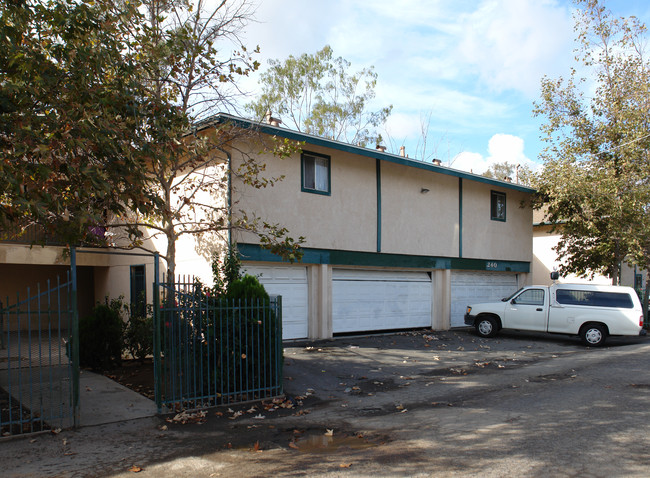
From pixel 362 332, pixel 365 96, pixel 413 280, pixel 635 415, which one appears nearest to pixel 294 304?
pixel 362 332

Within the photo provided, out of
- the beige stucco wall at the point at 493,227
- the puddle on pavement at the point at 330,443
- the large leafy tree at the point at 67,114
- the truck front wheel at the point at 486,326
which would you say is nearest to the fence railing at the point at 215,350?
the large leafy tree at the point at 67,114

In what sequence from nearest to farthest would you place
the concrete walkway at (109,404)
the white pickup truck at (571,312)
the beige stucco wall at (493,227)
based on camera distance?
the concrete walkway at (109,404) → the white pickup truck at (571,312) → the beige stucco wall at (493,227)

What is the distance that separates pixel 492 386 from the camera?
9750 mm

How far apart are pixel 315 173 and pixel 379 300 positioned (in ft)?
14.8

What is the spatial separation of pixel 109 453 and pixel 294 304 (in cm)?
815

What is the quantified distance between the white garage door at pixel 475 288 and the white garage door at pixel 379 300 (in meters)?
1.30

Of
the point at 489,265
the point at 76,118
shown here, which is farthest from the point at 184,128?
the point at 489,265

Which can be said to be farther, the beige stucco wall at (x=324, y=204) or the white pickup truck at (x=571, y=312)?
the white pickup truck at (x=571, y=312)

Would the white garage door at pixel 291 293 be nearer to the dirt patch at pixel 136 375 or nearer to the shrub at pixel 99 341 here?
the dirt patch at pixel 136 375

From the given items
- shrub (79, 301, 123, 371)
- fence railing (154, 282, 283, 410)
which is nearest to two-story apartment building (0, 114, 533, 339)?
shrub (79, 301, 123, 371)

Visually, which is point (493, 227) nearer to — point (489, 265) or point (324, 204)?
point (489, 265)

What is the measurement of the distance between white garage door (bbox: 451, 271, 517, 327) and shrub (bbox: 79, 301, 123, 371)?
11.3 m

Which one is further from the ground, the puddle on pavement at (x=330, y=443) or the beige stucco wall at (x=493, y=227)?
the beige stucco wall at (x=493, y=227)

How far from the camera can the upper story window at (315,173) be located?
1427 centimetres
